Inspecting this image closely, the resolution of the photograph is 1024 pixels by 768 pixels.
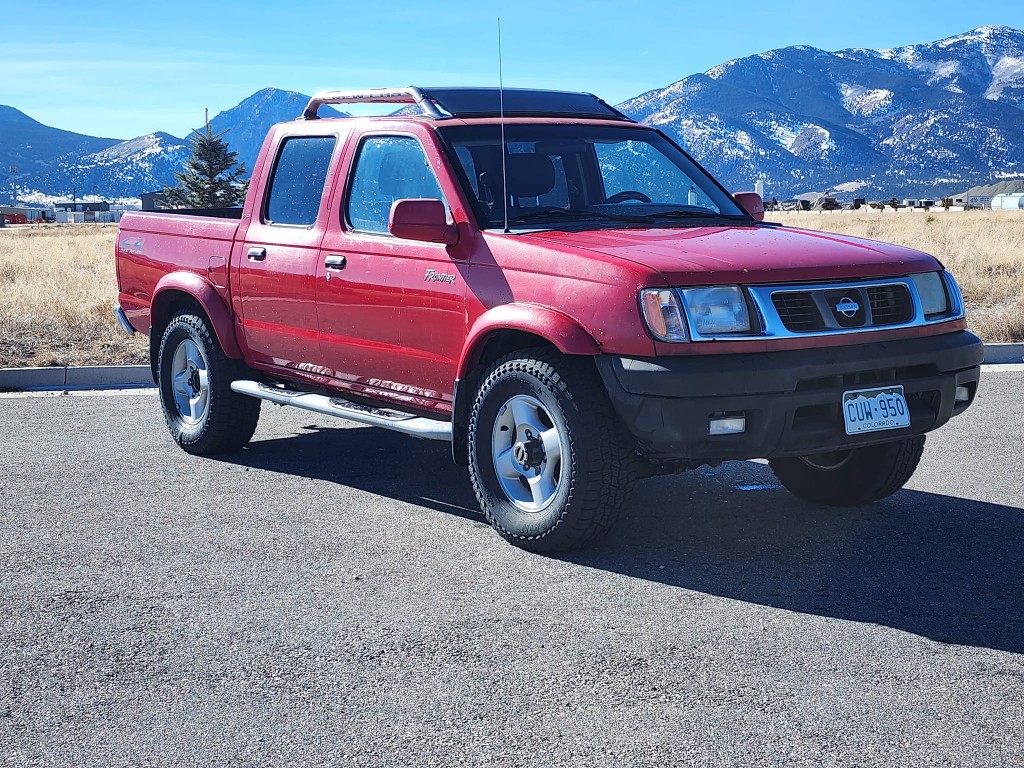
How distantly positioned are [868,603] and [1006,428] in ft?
13.1

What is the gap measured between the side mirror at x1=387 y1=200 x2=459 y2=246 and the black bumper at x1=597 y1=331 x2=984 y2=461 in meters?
1.06

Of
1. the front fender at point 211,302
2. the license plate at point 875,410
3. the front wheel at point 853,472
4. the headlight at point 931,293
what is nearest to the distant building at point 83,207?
the front fender at point 211,302

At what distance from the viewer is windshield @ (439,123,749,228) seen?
582 centimetres

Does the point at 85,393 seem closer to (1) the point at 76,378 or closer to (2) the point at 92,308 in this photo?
(1) the point at 76,378

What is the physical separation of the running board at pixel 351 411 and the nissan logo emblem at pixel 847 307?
1.83 meters

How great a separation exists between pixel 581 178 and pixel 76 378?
20.3 ft

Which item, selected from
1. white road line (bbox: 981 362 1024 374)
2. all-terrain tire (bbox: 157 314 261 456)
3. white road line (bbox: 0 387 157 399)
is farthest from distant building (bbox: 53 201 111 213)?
all-terrain tire (bbox: 157 314 261 456)

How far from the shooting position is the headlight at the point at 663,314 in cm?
471

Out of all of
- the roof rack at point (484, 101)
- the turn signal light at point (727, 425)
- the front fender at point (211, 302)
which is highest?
the roof rack at point (484, 101)

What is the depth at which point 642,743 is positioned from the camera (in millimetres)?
3285

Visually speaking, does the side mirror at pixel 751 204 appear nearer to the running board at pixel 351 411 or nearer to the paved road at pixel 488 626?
the paved road at pixel 488 626

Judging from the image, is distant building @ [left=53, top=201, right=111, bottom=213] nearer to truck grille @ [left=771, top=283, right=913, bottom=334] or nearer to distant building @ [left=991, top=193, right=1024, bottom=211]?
distant building @ [left=991, top=193, right=1024, bottom=211]

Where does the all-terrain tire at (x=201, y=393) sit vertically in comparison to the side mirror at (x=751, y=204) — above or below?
below

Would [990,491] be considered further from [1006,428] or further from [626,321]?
[626,321]
